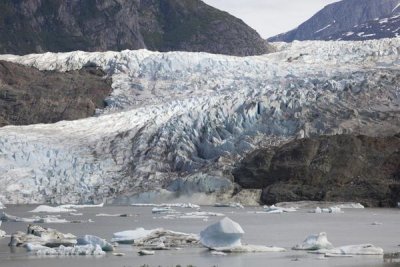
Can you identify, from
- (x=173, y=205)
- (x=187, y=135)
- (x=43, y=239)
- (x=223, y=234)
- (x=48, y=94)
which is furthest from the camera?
(x=48, y=94)

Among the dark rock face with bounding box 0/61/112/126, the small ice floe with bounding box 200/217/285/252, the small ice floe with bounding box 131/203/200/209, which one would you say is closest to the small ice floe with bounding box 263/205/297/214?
the small ice floe with bounding box 131/203/200/209

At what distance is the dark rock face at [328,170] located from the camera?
48.2 m

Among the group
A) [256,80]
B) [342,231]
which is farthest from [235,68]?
[342,231]

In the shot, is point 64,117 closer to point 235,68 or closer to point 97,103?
point 97,103

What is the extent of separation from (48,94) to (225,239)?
159 feet

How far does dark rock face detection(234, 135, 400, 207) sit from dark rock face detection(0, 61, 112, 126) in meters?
18.7

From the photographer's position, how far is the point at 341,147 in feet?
165

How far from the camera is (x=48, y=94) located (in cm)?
6969

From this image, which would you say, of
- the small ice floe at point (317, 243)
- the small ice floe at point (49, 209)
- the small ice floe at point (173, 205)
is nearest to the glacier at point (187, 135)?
the small ice floe at point (173, 205)

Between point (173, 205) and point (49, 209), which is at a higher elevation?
point (49, 209)

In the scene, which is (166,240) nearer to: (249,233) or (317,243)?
(317,243)

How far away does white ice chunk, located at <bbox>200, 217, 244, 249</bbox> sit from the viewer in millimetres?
21984

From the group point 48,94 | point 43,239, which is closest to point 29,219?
point 43,239

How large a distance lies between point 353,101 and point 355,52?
1217cm
